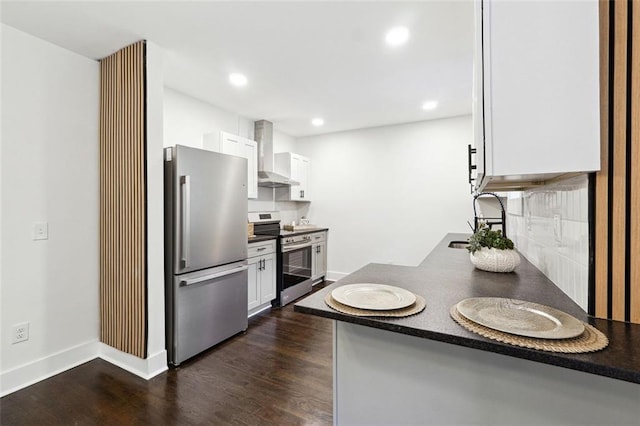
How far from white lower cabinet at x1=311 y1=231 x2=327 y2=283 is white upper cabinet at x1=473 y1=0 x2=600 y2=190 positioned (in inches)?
141

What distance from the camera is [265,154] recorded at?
404 centimetres

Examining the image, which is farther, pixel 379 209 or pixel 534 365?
pixel 379 209

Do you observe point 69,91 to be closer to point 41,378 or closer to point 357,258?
point 41,378

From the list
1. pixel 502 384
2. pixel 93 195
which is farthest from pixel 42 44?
pixel 502 384

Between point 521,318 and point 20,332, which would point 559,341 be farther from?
point 20,332

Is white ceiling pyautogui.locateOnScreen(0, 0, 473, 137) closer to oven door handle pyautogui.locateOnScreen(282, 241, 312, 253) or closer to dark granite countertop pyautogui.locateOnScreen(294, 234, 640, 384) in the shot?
dark granite countertop pyautogui.locateOnScreen(294, 234, 640, 384)

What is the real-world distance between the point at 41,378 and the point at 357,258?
3786mm

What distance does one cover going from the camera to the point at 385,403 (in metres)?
1.11

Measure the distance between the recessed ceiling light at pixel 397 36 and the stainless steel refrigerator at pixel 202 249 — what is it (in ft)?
5.46

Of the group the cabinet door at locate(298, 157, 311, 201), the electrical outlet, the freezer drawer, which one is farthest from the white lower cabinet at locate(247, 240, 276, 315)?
the electrical outlet

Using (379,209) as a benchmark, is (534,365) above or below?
below

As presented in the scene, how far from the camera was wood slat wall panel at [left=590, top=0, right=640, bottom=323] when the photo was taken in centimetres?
84

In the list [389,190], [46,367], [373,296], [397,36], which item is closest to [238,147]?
[397,36]

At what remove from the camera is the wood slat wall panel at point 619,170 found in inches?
33.0
